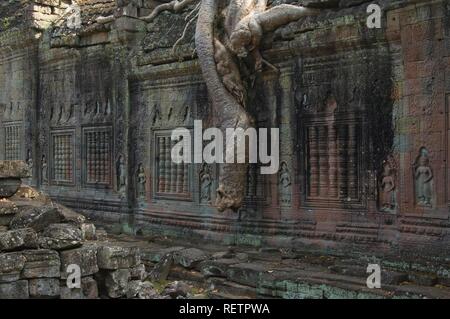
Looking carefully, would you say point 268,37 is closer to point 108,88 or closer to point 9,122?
point 108,88

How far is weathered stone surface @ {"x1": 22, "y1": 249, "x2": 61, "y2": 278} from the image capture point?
6.84 m

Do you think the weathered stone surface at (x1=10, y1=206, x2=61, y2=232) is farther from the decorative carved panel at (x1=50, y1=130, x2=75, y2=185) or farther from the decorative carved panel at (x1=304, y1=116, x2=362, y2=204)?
the decorative carved panel at (x1=50, y1=130, x2=75, y2=185)

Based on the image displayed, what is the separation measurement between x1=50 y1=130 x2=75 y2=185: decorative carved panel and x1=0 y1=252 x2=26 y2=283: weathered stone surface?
7.68 metres

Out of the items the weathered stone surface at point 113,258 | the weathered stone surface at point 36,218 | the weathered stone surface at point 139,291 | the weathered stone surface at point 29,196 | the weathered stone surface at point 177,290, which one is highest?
the weathered stone surface at point 29,196

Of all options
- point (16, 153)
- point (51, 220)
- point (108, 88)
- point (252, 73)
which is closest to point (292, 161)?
point (252, 73)

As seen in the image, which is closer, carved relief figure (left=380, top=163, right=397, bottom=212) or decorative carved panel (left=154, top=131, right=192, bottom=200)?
carved relief figure (left=380, top=163, right=397, bottom=212)

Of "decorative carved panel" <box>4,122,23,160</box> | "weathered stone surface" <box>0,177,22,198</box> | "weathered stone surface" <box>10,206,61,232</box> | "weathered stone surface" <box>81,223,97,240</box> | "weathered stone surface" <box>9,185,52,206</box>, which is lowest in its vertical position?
"weathered stone surface" <box>81,223,97,240</box>

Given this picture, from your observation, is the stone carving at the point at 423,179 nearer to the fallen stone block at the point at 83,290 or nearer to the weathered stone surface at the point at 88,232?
the fallen stone block at the point at 83,290

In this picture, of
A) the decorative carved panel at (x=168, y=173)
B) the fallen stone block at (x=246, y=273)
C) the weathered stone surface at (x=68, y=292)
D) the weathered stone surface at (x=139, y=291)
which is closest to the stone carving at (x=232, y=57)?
the fallen stone block at (x=246, y=273)

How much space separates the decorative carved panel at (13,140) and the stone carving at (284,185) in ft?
26.8

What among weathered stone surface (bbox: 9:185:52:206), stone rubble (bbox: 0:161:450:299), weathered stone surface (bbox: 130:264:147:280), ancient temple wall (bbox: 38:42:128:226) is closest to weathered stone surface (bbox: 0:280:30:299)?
stone rubble (bbox: 0:161:450:299)

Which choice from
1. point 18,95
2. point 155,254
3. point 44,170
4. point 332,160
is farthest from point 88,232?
point 18,95

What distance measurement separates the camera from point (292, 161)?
9.84 metres

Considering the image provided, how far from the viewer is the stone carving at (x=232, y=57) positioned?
981 cm
